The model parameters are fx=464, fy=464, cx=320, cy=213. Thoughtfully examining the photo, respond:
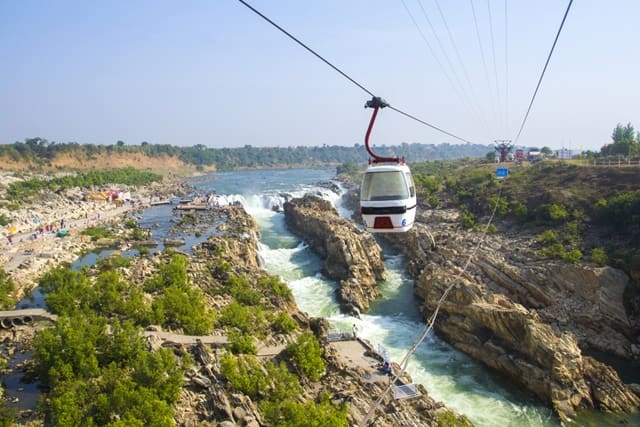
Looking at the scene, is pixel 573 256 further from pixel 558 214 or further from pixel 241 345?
pixel 241 345

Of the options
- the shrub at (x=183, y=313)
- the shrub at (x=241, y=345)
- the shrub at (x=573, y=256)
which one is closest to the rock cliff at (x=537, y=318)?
the shrub at (x=573, y=256)

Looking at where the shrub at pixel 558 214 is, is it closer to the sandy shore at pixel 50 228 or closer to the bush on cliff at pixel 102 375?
the bush on cliff at pixel 102 375

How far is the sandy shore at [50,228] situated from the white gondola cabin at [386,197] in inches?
1217

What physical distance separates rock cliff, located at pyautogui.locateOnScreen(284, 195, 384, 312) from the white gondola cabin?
19.8 m

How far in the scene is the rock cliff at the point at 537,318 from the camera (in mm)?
22734

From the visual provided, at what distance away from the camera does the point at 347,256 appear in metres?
39.4

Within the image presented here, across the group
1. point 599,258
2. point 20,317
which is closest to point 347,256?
point 599,258

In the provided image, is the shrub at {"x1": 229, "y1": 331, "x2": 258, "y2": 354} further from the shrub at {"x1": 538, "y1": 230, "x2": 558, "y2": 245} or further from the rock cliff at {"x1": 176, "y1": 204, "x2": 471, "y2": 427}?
the shrub at {"x1": 538, "y1": 230, "x2": 558, "y2": 245}

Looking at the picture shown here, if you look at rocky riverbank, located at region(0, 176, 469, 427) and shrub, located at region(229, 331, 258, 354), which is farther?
shrub, located at region(229, 331, 258, 354)

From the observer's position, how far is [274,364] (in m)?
20.2

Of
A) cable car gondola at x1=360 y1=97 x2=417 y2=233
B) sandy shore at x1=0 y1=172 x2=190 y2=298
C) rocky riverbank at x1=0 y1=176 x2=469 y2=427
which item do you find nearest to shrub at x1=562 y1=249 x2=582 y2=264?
rocky riverbank at x1=0 y1=176 x2=469 y2=427

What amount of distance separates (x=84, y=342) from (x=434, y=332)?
20237 millimetres

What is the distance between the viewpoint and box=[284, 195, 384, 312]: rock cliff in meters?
34.5

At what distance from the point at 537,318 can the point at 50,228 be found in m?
54.7
